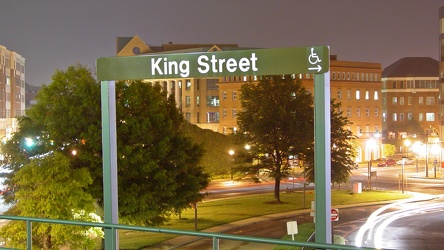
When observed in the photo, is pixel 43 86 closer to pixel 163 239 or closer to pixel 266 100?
pixel 163 239

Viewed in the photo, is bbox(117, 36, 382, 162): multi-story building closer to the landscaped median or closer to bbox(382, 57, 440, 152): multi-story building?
the landscaped median

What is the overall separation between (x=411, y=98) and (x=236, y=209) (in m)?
95.0

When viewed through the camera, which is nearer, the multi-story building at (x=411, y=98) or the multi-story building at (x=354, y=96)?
the multi-story building at (x=354, y=96)

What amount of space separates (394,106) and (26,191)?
394 feet

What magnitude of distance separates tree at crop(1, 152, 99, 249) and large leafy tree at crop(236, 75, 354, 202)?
28.6 meters

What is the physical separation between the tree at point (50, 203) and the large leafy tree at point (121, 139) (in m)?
4.30

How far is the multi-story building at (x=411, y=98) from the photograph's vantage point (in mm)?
136688

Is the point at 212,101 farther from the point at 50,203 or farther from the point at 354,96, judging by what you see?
the point at 50,203

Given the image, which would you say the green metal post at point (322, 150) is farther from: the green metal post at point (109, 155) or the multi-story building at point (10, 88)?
the multi-story building at point (10, 88)

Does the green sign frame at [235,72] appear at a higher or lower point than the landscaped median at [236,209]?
higher

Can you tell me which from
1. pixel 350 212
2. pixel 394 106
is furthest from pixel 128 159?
pixel 394 106

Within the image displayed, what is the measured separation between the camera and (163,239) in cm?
3788

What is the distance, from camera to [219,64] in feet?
28.9

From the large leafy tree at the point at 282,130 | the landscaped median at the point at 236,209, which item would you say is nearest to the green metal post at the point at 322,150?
the landscaped median at the point at 236,209
